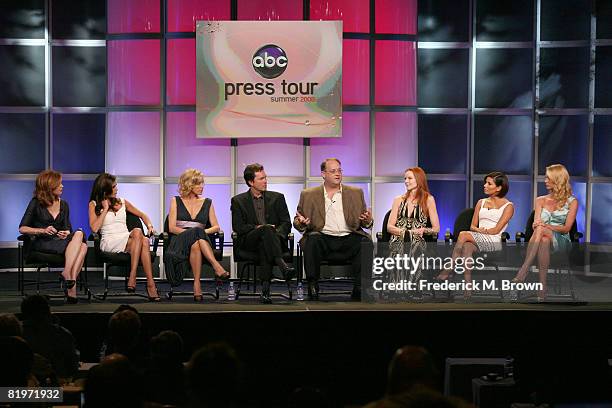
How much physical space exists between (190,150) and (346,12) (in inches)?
87.8

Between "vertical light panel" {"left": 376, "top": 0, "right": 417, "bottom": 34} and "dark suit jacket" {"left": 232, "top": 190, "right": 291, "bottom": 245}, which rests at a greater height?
"vertical light panel" {"left": 376, "top": 0, "right": 417, "bottom": 34}

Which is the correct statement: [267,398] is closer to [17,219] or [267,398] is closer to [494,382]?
[494,382]

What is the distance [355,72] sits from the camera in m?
10.2

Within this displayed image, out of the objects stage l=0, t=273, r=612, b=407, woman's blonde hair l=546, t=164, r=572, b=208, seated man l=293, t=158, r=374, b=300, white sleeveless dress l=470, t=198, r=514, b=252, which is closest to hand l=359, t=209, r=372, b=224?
seated man l=293, t=158, r=374, b=300

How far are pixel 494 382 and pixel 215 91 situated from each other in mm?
5487

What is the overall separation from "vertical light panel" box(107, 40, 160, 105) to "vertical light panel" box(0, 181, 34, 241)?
1386 mm

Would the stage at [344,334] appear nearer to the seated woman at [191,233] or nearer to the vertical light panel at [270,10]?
the seated woman at [191,233]

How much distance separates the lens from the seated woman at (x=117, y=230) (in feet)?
26.0

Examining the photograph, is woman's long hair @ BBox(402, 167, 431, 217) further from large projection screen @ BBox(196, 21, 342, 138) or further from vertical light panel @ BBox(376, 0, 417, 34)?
vertical light panel @ BBox(376, 0, 417, 34)

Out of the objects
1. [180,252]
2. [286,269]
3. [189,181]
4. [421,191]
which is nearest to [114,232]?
[180,252]

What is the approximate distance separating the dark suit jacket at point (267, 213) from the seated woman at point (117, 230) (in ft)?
2.43

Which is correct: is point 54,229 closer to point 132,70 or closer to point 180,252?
point 180,252

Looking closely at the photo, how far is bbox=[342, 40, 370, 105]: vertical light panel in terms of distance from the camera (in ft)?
33.4

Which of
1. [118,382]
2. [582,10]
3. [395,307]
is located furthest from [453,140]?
[118,382]
